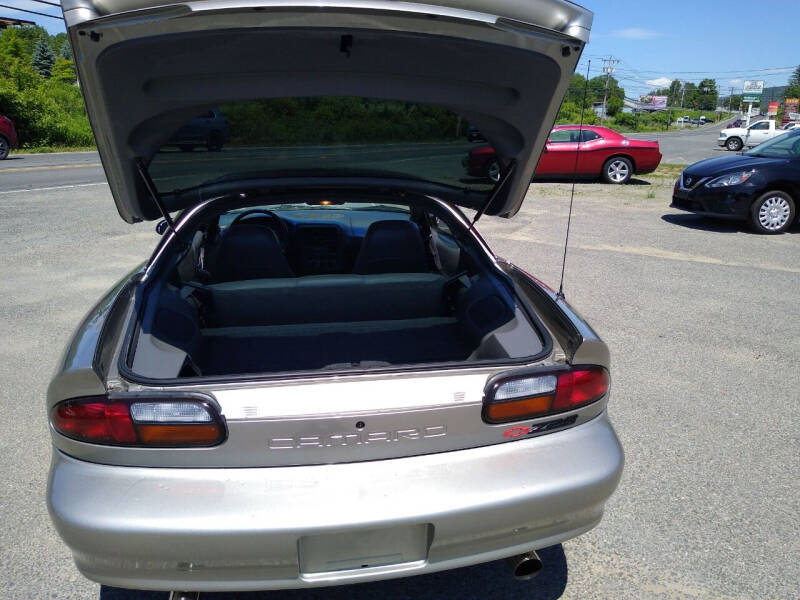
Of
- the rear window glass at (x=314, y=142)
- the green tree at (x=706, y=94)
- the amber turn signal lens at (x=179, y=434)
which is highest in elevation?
the rear window glass at (x=314, y=142)

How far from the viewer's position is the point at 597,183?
14781 mm

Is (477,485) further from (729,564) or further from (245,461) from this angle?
(729,564)

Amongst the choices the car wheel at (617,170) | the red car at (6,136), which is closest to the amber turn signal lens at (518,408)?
the car wheel at (617,170)

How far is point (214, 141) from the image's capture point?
262 centimetres

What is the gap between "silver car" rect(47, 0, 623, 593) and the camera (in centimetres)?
175

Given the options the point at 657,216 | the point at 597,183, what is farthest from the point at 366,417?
the point at 597,183

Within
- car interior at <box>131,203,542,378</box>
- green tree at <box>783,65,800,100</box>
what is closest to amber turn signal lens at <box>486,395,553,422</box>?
car interior at <box>131,203,542,378</box>

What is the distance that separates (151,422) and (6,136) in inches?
795

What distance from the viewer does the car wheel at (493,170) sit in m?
2.86

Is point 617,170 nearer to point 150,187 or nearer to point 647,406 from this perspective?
point 647,406

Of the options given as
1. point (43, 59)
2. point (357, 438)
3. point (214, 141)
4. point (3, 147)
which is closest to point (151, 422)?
point (357, 438)

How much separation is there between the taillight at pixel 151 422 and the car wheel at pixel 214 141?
1240 millimetres

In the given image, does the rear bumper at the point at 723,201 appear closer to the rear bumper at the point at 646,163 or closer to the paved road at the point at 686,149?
the rear bumper at the point at 646,163

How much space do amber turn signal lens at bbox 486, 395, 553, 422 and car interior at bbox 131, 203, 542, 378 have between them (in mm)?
278
